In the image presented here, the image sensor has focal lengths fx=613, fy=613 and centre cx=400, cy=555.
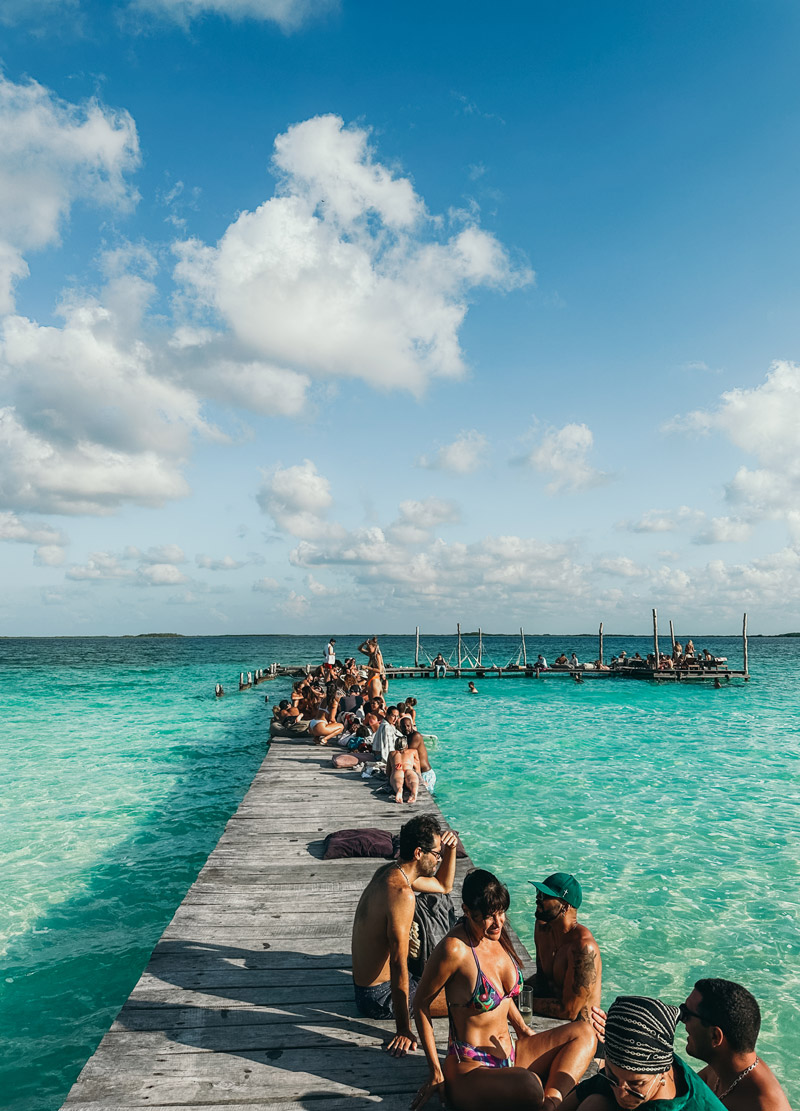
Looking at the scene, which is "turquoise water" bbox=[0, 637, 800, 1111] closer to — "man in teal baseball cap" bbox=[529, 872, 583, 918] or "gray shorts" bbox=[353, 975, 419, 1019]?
"gray shorts" bbox=[353, 975, 419, 1019]

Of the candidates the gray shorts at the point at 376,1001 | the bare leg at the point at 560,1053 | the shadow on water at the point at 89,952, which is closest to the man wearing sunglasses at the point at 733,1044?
the bare leg at the point at 560,1053

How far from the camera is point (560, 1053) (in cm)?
375

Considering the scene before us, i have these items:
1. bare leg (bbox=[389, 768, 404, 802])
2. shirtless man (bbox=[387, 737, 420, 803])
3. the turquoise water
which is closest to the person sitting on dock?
shirtless man (bbox=[387, 737, 420, 803])

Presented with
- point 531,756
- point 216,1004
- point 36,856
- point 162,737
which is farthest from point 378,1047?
point 162,737

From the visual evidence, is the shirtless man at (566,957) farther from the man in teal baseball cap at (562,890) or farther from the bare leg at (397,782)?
the bare leg at (397,782)

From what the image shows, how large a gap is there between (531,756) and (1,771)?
15.8 m

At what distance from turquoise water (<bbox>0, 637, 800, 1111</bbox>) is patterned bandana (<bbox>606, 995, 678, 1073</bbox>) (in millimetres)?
4985

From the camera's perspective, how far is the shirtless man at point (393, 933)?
405 cm

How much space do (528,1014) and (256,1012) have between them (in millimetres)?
2006

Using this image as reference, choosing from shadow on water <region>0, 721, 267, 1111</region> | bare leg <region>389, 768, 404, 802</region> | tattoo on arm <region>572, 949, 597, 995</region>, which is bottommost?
shadow on water <region>0, 721, 267, 1111</region>

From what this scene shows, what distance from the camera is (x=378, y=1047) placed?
13.6 feet

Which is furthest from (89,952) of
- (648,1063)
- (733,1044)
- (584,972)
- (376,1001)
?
(648,1063)

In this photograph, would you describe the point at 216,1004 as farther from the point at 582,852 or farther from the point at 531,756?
the point at 531,756

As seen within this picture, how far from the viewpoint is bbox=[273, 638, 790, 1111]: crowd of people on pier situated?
2467mm
